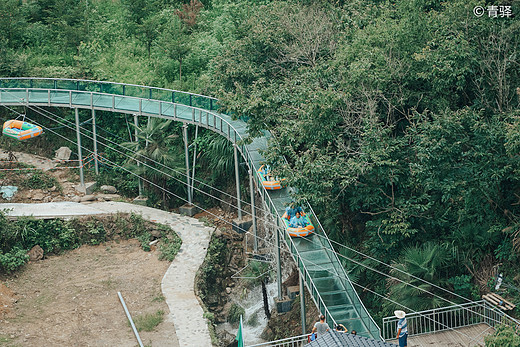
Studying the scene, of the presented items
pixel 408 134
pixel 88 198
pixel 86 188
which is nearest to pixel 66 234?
pixel 88 198

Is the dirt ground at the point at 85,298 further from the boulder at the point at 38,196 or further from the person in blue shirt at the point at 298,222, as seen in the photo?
the person in blue shirt at the point at 298,222

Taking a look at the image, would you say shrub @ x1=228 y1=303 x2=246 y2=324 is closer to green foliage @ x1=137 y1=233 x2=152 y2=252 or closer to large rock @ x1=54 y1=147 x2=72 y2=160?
green foliage @ x1=137 y1=233 x2=152 y2=252

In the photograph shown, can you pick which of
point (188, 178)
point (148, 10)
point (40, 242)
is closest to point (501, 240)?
point (188, 178)

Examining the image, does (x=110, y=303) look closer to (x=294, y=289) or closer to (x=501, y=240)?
(x=294, y=289)

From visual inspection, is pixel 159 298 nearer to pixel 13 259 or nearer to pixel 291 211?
pixel 291 211

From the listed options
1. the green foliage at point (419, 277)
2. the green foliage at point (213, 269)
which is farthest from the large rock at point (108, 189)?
the green foliage at point (419, 277)

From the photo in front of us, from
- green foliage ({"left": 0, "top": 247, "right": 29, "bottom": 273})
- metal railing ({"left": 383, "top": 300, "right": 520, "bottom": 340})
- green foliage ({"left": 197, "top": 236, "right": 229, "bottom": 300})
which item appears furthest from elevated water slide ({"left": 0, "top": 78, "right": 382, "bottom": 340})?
green foliage ({"left": 0, "top": 247, "right": 29, "bottom": 273})
